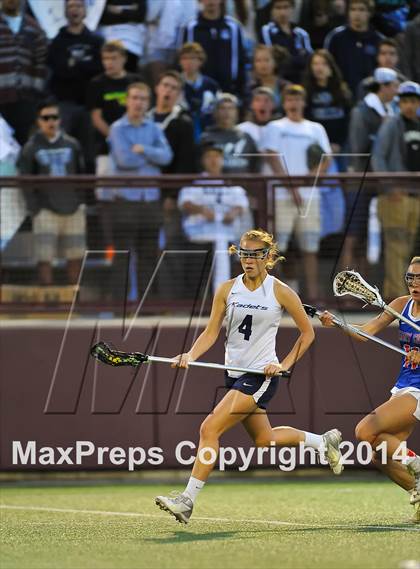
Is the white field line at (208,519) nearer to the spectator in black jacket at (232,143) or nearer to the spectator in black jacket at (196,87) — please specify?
the spectator in black jacket at (232,143)

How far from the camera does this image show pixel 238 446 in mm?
13562

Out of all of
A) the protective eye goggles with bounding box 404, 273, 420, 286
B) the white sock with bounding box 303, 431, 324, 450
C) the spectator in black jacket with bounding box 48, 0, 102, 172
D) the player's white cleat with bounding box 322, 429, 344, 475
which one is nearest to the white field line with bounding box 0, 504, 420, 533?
the player's white cleat with bounding box 322, 429, 344, 475

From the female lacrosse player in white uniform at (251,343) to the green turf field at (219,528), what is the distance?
640 mm

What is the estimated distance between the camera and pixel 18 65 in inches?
574

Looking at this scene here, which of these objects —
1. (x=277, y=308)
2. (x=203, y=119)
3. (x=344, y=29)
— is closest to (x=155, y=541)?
(x=277, y=308)

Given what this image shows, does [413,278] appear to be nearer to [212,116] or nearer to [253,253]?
[253,253]

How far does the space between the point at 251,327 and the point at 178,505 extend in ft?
4.60

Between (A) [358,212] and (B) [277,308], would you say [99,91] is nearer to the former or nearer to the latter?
(A) [358,212]

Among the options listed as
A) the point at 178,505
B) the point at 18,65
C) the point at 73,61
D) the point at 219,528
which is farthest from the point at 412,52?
the point at 178,505

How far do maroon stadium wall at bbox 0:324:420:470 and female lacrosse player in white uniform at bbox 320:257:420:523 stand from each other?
3.68 m

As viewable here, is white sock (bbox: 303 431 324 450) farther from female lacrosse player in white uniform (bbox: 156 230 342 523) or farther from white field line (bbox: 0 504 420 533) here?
white field line (bbox: 0 504 420 533)

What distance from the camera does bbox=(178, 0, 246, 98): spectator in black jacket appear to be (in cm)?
1495

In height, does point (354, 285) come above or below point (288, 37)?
below

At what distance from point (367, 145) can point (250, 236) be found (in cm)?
541
